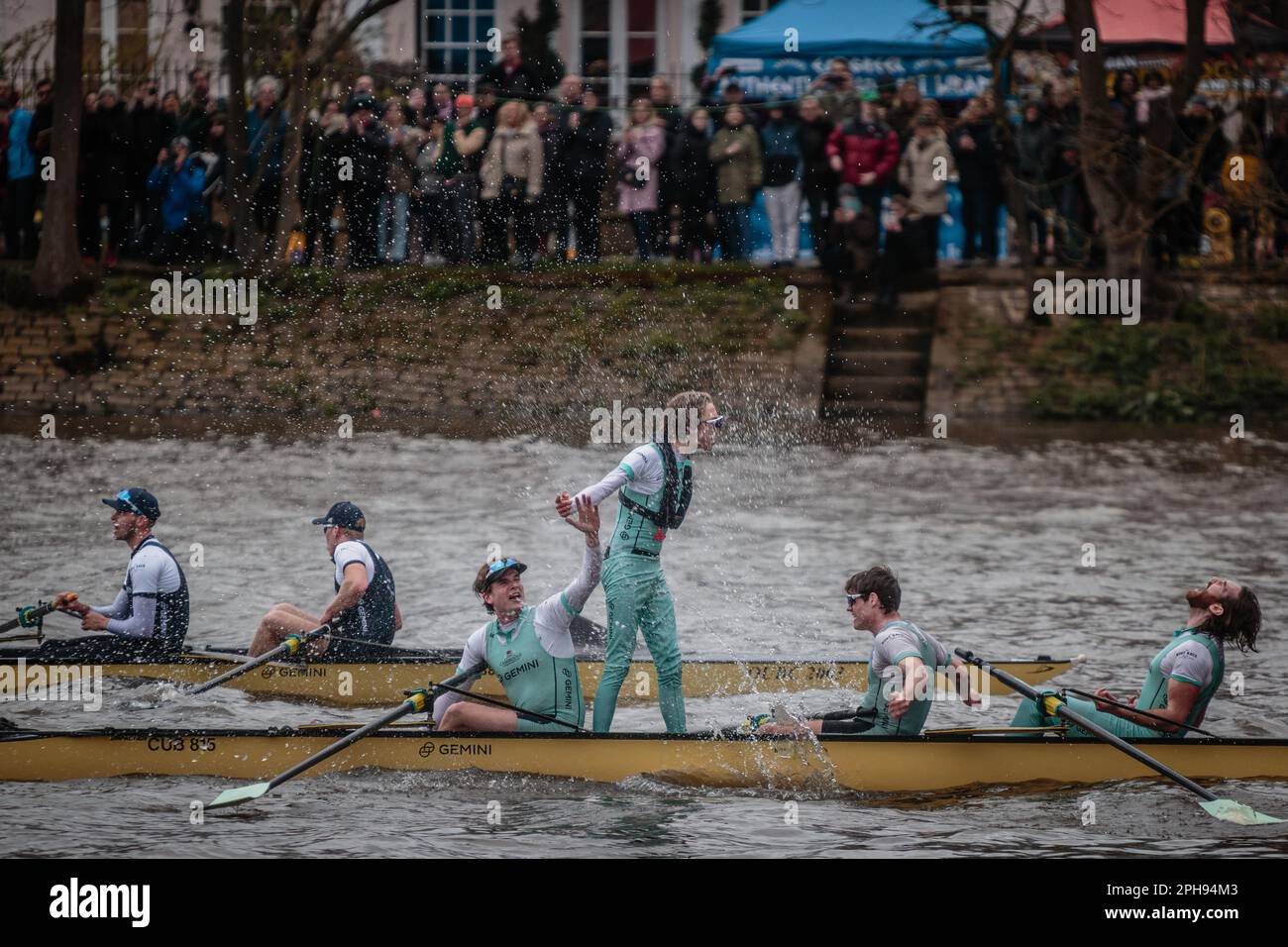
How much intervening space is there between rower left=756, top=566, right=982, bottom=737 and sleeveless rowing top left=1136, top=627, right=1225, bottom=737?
1202mm

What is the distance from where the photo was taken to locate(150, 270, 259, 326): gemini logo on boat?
79.5ft

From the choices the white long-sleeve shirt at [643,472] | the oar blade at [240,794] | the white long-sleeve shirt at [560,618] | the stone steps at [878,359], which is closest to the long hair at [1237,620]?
the white long-sleeve shirt at [643,472]

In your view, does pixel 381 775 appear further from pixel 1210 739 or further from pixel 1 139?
pixel 1 139

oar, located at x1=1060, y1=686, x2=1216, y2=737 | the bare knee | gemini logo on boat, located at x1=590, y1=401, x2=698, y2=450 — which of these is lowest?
the bare knee

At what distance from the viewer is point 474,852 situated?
10375mm

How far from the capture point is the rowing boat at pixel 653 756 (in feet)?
34.8

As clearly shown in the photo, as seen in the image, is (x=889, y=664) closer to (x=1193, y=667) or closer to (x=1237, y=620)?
(x=1193, y=667)

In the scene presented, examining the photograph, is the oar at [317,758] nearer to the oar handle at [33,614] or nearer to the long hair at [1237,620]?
the oar handle at [33,614]

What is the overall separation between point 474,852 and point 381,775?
0.92 meters

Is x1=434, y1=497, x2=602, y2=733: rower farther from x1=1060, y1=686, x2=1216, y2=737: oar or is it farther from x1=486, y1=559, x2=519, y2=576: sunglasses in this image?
x1=1060, y1=686, x2=1216, y2=737: oar

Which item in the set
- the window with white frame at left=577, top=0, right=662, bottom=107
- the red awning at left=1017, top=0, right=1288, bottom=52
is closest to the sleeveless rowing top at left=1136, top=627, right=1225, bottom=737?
the red awning at left=1017, top=0, right=1288, bottom=52

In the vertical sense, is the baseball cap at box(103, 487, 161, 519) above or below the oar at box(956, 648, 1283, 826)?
above

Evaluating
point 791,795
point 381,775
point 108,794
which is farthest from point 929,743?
point 108,794

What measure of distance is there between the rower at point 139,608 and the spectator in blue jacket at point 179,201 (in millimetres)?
11270
